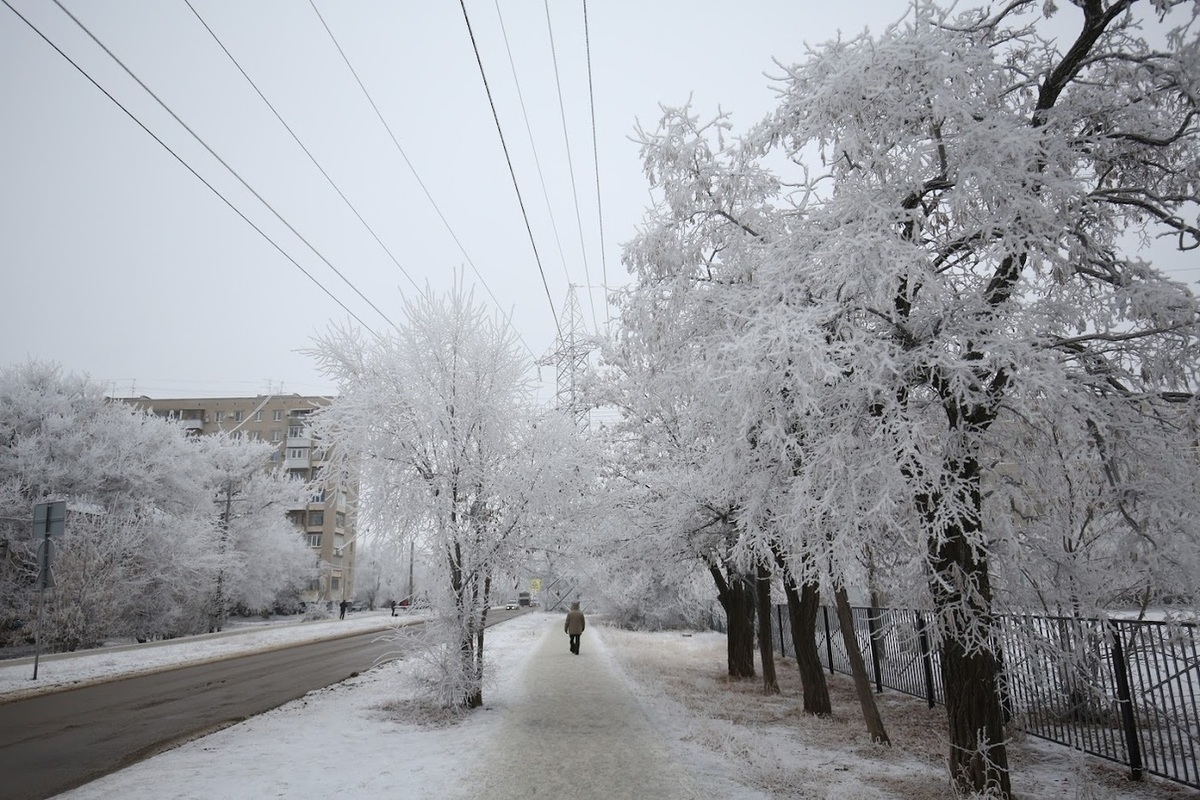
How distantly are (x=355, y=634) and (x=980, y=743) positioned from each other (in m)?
30.9

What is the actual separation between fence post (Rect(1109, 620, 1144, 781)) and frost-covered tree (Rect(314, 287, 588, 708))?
7247 mm

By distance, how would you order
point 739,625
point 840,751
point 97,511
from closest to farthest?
point 840,751
point 739,625
point 97,511

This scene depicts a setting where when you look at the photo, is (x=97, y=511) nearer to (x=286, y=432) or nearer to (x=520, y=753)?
(x=520, y=753)

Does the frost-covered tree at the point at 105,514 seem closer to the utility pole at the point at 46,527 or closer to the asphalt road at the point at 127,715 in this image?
the utility pole at the point at 46,527

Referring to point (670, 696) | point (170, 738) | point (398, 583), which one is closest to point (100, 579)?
point (170, 738)

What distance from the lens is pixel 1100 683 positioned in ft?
23.3

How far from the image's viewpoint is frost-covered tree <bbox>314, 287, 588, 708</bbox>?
10523 mm

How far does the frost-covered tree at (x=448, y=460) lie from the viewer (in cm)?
1052

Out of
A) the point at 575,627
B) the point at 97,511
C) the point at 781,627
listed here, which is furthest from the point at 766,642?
the point at 97,511

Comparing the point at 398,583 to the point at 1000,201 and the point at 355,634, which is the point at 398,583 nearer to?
the point at 355,634

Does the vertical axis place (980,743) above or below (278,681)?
above

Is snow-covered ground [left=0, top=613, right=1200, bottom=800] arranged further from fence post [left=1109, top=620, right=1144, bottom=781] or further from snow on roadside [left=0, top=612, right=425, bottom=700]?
snow on roadside [left=0, top=612, right=425, bottom=700]

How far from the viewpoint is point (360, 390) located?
1091cm

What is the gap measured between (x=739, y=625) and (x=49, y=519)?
1622 cm
